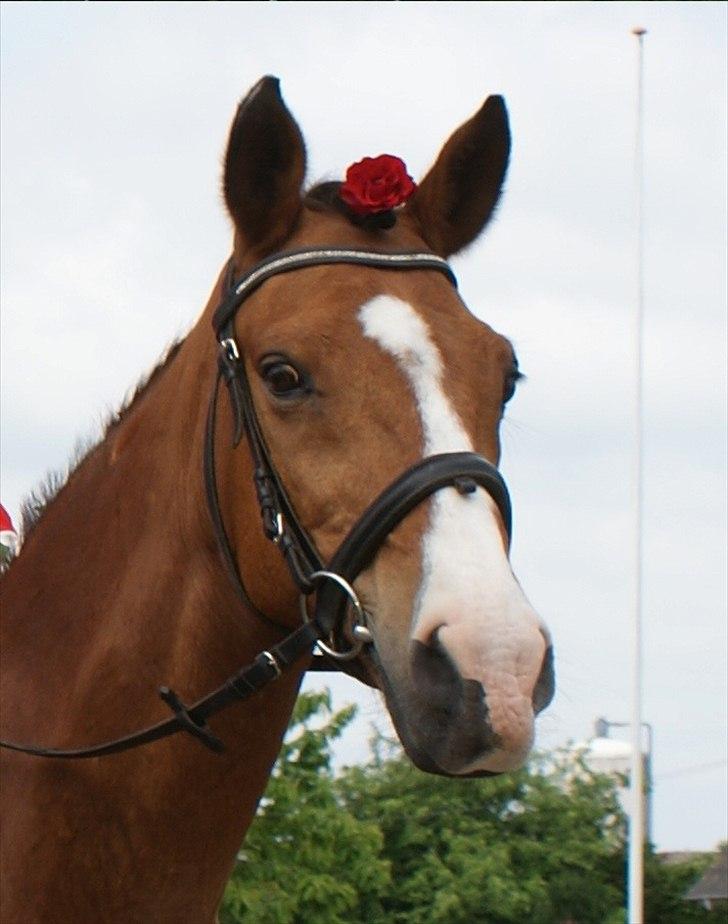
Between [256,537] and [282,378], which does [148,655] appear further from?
[282,378]

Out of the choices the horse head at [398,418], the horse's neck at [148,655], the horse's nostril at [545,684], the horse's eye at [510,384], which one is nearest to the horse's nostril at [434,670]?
the horse head at [398,418]

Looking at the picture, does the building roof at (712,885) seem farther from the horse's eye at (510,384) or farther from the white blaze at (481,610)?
the white blaze at (481,610)

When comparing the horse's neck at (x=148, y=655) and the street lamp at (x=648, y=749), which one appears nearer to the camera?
the horse's neck at (x=148, y=655)

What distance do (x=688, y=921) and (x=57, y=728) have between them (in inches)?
1628

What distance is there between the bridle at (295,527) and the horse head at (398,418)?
2 cm

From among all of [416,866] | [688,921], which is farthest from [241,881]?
[688,921]

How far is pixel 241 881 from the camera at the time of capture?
2336 cm

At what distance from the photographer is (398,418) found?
13.2 ft

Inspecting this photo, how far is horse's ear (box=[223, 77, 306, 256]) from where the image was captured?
4.44 m

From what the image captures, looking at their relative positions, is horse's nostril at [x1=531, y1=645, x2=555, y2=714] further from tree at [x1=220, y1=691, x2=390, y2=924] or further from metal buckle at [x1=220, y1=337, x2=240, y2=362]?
tree at [x1=220, y1=691, x2=390, y2=924]

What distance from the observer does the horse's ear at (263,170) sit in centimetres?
444

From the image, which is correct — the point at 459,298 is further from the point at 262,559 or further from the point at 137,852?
the point at 137,852

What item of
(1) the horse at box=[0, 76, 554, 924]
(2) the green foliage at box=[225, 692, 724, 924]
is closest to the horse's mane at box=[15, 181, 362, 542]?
(1) the horse at box=[0, 76, 554, 924]

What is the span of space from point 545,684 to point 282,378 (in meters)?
1.07
